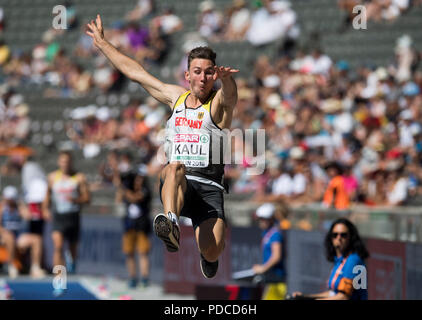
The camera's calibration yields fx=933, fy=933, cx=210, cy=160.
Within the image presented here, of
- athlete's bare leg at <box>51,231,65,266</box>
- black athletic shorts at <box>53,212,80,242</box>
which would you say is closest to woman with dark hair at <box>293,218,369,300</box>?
athlete's bare leg at <box>51,231,65,266</box>

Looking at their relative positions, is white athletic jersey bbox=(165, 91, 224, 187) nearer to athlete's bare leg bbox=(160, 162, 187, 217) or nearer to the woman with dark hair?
athlete's bare leg bbox=(160, 162, 187, 217)

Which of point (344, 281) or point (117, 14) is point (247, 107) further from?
point (344, 281)

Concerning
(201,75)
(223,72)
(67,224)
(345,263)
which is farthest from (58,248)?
(223,72)

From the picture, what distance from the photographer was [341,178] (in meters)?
13.7

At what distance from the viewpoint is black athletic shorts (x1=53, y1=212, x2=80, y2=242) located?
16.2 metres

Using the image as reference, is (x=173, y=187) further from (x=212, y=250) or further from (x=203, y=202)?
(x=212, y=250)

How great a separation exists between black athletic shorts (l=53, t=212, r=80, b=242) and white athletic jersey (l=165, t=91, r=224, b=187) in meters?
8.41

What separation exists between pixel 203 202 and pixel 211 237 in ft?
1.10

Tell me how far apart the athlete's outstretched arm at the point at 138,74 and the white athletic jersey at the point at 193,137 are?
0.53 ft

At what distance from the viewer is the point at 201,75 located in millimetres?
7770

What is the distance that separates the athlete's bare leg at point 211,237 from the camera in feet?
26.7
